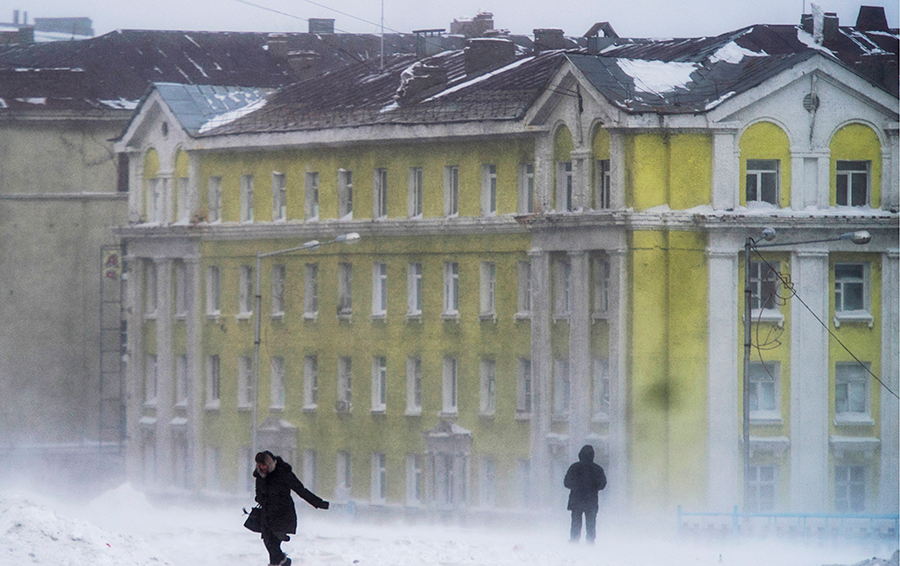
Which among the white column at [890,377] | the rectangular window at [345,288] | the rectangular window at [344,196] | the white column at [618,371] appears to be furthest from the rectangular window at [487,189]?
the white column at [890,377]

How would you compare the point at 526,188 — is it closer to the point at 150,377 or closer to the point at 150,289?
the point at 150,289

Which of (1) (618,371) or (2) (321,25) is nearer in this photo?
(1) (618,371)

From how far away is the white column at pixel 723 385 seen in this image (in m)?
52.6

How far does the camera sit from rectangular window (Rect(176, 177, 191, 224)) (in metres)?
69.0

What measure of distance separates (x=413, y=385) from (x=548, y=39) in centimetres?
1277

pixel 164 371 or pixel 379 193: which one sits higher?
pixel 379 193

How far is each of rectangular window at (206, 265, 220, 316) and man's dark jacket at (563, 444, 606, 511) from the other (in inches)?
1194

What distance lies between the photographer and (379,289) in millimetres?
62531

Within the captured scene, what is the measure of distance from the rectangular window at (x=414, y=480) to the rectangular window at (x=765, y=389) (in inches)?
439

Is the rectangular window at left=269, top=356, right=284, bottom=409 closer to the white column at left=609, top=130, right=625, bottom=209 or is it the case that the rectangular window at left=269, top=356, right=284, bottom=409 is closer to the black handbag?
the white column at left=609, top=130, right=625, bottom=209

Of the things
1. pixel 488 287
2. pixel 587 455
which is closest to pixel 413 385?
pixel 488 287

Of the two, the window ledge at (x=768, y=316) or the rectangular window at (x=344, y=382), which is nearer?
the window ledge at (x=768, y=316)

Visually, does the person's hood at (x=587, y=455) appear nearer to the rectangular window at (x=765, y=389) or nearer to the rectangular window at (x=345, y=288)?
the rectangular window at (x=765, y=389)

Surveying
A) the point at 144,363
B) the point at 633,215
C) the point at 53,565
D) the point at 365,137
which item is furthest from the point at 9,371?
the point at 53,565
